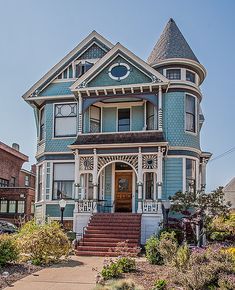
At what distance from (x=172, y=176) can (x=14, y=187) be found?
1715 cm

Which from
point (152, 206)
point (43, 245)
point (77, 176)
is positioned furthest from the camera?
point (77, 176)

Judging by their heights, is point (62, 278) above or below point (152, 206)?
below

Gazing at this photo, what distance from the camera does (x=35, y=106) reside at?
25.0 meters

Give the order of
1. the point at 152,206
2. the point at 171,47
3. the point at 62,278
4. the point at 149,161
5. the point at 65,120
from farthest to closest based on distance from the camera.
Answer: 1. the point at 65,120
2. the point at 171,47
3. the point at 149,161
4. the point at 152,206
5. the point at 62,278

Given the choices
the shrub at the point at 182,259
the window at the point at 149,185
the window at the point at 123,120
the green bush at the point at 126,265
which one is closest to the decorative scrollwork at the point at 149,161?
the window at the point at 149,185

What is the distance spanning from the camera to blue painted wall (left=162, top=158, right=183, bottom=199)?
68.9ft

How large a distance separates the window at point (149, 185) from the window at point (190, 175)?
5.95ft

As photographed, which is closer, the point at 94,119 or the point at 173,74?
the point at 173,74

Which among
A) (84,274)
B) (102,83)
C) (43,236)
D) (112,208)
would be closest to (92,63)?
(102,83)

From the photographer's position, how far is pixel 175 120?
2162 cm

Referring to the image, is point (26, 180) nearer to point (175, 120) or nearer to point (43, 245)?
point (175, 120)

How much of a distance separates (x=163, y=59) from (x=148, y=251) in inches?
461

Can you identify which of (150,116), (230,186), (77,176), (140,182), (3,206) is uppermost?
(150,116)

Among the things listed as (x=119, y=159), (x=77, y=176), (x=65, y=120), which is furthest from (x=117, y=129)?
(x=77, y=176)
